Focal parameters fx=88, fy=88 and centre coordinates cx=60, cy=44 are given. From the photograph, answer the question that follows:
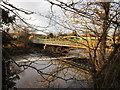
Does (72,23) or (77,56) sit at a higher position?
(72,23)

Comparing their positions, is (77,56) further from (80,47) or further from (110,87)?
(110,87)

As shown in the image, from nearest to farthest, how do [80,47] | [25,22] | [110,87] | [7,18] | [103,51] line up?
[110,87], [25,22], [7,18], [103,51], [80,47]

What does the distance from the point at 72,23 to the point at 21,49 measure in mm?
1325

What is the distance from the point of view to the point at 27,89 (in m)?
2.56

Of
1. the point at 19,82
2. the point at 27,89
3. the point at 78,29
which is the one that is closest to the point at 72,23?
the point at 78,29

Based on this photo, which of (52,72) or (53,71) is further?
(53,71)

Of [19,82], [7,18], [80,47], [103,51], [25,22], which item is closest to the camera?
[25,22]

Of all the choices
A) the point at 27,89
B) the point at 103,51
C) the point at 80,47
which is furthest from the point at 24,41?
the point at 27,89

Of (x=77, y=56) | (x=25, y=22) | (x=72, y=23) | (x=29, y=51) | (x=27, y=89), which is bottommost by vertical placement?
(x=27, y=89)

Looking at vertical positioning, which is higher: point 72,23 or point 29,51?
point 72,23

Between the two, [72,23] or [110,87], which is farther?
[72,23]

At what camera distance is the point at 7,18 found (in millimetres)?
808

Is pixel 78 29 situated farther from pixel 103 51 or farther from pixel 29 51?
pixel 29 51

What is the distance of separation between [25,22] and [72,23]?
4.39 feet
